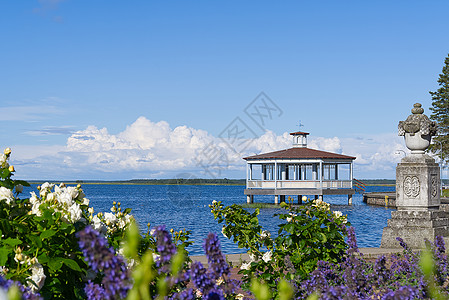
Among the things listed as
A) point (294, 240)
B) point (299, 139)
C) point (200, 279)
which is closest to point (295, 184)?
point (299, 139)

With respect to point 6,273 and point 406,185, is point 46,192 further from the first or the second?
point 406,185

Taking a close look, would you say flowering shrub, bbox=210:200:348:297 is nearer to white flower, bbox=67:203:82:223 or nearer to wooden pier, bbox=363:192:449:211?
white flower, bbox=67:203:82:223

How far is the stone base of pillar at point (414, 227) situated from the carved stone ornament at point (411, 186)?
1.25 feet

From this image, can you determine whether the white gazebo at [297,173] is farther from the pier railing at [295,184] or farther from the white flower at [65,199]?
the white flower at [65,199]

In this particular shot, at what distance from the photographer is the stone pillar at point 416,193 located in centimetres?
1143

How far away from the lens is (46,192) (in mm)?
3879

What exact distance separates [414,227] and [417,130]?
2.14 meters

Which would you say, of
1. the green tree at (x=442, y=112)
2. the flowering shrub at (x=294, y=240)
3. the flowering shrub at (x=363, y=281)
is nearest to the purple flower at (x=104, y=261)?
the flowering shrub at (x=363, y=281)

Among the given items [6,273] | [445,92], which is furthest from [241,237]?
[445,92]

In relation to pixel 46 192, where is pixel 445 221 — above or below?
below

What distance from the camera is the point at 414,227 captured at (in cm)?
1146

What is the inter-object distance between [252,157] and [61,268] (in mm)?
39145

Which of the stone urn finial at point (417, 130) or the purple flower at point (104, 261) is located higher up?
the stone urn finial at point (417, 130)

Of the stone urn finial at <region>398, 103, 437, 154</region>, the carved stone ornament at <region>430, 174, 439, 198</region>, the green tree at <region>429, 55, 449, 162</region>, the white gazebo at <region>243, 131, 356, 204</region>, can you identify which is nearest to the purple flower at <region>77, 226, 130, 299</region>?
the stone urn finial at <region>398, 103, 437, 154</region>
